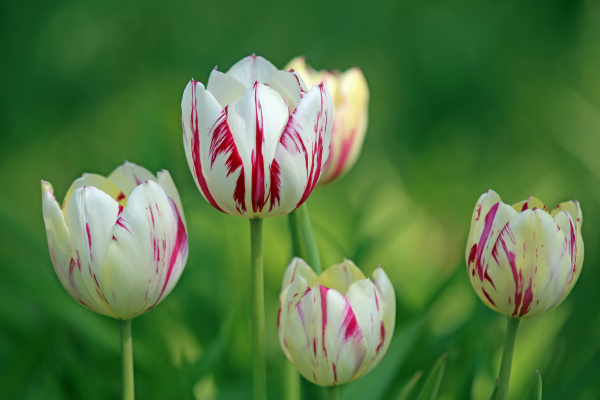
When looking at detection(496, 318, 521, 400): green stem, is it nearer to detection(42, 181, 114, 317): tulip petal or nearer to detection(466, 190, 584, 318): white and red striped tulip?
detection(466, 190, 584, 318): white and red striped tulip

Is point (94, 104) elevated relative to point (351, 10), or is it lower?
lower

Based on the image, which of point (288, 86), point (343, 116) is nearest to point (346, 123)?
point (343, 116)

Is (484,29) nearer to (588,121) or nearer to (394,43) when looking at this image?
(394,43)

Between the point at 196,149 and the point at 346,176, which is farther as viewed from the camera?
the point at 346,176

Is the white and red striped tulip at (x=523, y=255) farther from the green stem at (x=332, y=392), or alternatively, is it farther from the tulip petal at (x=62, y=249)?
the tulip petal at (x=62, y=249)

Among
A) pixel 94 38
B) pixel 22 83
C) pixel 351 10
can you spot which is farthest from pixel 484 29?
pixel 22 83

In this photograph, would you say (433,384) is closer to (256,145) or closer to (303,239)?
(303,239)
